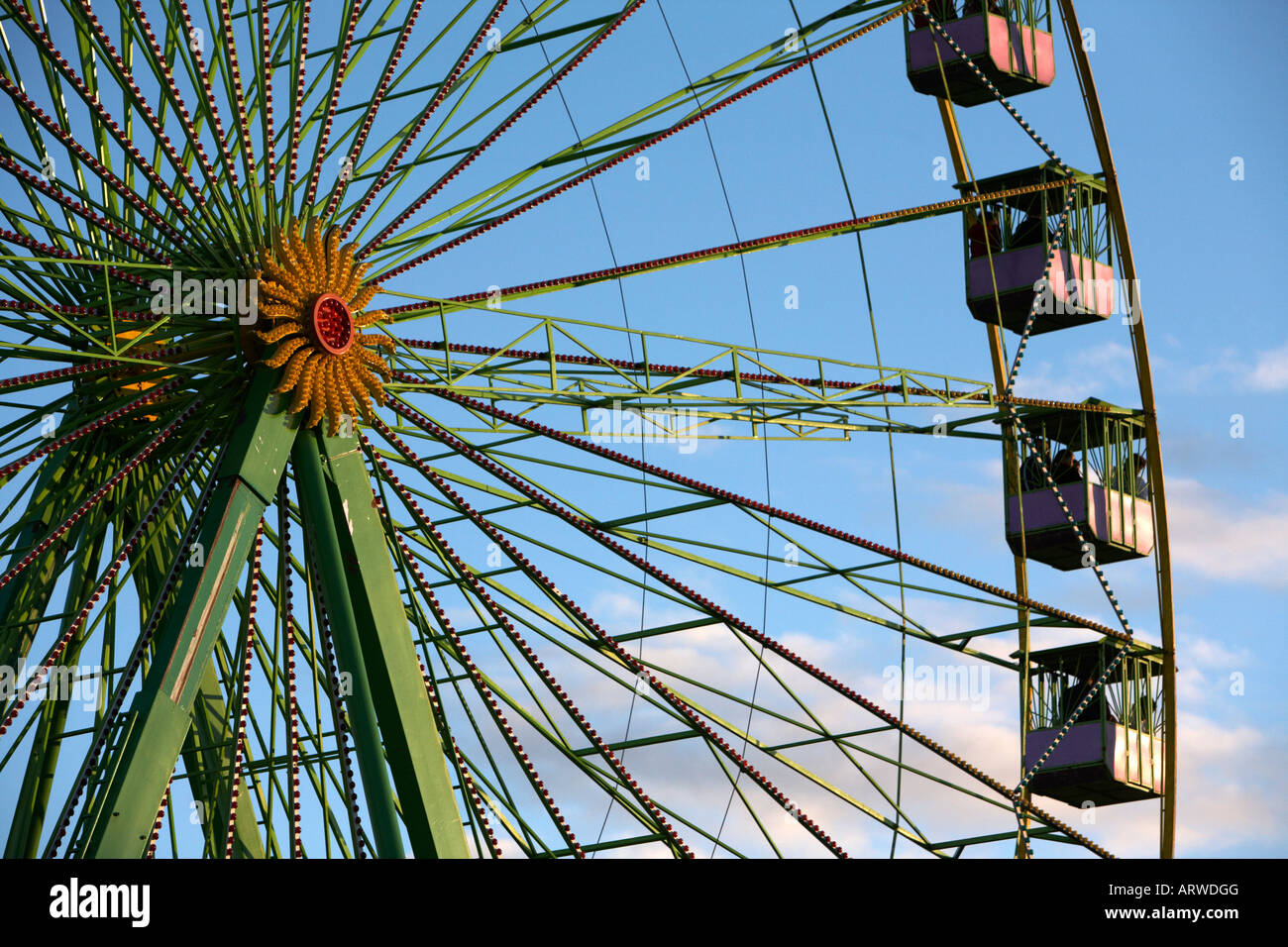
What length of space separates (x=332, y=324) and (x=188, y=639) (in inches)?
108

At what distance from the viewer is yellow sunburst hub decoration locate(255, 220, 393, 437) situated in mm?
14375

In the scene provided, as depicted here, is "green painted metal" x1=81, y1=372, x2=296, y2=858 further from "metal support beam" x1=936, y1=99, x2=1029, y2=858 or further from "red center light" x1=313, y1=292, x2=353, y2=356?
"metal support beam" x1=936, y1=99, x2=1029, y2=858

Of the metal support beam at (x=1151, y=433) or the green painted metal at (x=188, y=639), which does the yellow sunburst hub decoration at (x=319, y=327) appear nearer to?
the green painted metal at (x=188, y=639)

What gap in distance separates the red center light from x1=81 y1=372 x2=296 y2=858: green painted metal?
50 centimetres

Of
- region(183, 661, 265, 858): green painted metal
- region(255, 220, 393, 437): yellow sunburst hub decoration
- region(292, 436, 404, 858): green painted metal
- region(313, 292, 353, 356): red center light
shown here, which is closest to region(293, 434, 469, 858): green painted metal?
region(292, 436, 404, 858): green painted metal

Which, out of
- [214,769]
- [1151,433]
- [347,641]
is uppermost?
[1151,433]

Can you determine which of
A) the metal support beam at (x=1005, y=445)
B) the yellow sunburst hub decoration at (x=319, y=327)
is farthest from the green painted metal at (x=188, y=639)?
the metal support beam at (x=1005, y=445)

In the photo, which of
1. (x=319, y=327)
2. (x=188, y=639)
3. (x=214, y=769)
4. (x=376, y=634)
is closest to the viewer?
(x=188, y=639)

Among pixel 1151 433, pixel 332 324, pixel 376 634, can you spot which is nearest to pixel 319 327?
pixel 332 324

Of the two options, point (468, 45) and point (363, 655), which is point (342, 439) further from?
point (468, 45)

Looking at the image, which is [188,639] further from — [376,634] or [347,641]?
[376,634]

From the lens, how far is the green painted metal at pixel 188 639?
40.5ft

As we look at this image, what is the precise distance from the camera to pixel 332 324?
14.6 metres
